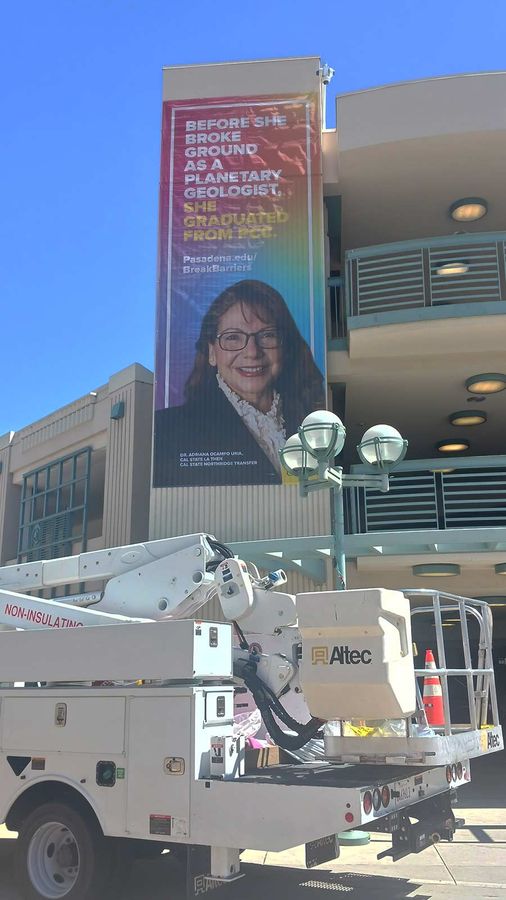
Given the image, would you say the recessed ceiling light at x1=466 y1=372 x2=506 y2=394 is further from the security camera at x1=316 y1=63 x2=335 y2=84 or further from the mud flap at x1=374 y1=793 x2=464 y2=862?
Result: the mud flap at x1=374 y1=793 x2=464 y2=862

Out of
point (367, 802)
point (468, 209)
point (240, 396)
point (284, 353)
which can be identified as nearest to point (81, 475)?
point (240, 396)

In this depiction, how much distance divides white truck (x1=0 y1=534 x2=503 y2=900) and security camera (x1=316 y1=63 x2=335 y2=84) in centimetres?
1220

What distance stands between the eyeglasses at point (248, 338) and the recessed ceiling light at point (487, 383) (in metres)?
3.67

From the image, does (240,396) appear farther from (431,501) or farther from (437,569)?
(437,569)

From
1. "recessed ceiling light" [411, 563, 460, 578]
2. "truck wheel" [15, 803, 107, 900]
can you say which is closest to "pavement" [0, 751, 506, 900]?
"truck wheel" [15, 803, 107, 900]

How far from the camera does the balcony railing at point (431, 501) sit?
13469 millimetres

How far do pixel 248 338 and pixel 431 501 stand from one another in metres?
4.45

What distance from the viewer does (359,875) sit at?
732 cm

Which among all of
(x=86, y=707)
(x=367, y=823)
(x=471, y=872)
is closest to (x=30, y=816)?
(x=86, y=707)

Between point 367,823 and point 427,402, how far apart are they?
39.5 feet

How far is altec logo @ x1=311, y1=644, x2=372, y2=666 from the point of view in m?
5.50

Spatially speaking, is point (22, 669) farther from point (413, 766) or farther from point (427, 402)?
point (427, 402)

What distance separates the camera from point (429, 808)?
6340 mm

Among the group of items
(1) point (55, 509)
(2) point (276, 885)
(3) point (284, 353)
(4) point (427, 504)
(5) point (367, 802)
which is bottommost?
(2) point (276, 885)
